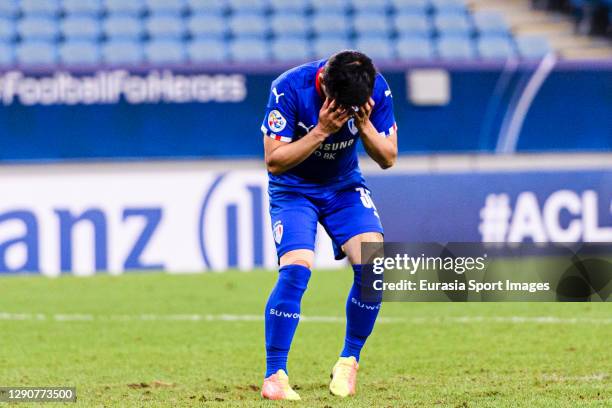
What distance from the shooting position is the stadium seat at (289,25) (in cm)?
1659

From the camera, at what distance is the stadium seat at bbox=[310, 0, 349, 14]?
1709 centimetres

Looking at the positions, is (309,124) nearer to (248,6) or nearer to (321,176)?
(321,176)

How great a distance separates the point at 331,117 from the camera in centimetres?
597

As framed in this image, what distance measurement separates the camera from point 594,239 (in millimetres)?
12953

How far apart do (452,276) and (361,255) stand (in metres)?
0.52

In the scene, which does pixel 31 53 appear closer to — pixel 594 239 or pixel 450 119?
pixel 450 119

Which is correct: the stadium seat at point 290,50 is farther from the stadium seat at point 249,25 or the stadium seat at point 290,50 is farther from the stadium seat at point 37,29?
the stadium seat at point 37,29

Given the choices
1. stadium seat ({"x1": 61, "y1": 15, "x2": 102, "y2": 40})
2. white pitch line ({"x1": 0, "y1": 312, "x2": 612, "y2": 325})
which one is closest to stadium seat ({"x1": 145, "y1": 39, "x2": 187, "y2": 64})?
stadium seat ({"x1": 61, "y1": 15, "x2": 102, "y2": 40})

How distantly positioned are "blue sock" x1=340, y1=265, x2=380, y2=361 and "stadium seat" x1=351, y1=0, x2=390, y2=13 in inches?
439

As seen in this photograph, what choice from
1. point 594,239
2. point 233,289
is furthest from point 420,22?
point 233,289

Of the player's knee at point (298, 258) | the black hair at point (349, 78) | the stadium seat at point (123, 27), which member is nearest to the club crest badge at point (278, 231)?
the player's knee at point (298, 258)

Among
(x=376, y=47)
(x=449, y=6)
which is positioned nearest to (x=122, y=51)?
(x=376, y=47)

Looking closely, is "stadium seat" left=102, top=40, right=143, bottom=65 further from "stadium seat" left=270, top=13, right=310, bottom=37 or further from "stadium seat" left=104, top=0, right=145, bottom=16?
"stadium seat" left=270, top=13, right=310, bottom=37

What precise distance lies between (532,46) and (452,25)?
114 centimetres
